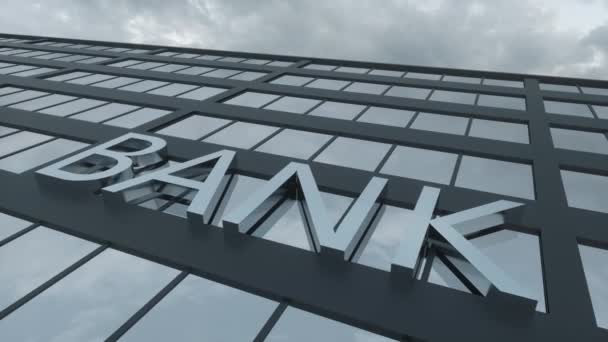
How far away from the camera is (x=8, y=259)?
28.0ft

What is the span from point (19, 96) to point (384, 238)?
20.2 metres

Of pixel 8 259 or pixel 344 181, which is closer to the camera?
pixel 8 259

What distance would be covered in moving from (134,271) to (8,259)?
8.69 feet

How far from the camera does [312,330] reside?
6949 mm

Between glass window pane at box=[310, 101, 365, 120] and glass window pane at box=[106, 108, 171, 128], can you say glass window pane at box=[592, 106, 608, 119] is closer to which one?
glass window pane at box=[310, 101, 365, 120]

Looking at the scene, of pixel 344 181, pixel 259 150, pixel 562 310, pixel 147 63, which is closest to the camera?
pixel 562 310

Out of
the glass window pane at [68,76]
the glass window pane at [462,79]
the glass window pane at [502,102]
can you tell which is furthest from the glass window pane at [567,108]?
the glass window pane at [68,76]

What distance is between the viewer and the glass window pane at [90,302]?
22.2 feet

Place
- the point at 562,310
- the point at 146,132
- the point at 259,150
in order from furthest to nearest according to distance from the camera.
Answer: the point at 146,132 → the point at 259,150 → the point at 562,310

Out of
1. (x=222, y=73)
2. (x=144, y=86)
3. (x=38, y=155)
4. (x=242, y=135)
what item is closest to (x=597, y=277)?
(x=242, y=135)

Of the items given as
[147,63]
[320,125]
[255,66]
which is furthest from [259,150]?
[147,63]

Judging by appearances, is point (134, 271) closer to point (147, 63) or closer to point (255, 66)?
point (255, 66)

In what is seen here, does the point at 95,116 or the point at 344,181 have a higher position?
the point at 344,181

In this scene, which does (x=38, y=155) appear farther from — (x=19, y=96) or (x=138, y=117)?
(x=19, y=96)
